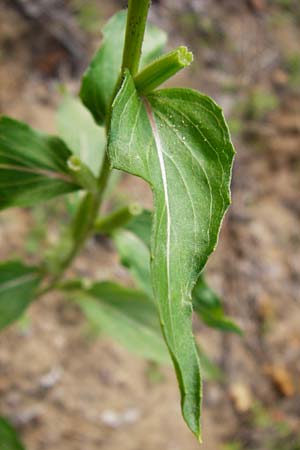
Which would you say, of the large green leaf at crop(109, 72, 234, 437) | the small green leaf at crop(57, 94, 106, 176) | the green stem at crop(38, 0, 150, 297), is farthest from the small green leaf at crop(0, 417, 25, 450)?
the small green leaf at crop(57, 94, 106, 176)

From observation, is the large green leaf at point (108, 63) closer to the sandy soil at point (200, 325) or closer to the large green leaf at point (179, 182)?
the large green leaf at point (179, 182)

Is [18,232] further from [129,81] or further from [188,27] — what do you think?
[188,27]

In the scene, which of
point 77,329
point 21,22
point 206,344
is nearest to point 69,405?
point 77,329

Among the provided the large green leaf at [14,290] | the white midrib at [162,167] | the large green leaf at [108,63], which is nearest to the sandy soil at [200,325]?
the large green leaf at [14,290]

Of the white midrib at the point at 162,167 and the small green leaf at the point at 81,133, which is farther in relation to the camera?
the small green leaf at the point at 81,133

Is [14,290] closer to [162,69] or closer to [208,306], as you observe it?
[208,306]
